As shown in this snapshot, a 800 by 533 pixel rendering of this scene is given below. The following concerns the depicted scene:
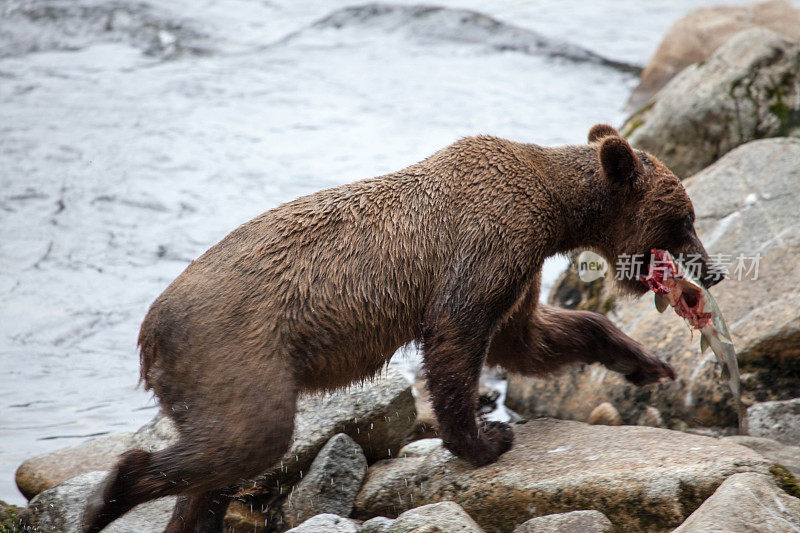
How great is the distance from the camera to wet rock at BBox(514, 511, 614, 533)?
436 centimetres

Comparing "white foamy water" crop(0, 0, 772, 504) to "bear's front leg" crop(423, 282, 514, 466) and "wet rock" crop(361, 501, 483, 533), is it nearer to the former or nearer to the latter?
"wet rock" crop(361, 501, 483, 533)

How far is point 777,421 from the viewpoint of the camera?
5.66m

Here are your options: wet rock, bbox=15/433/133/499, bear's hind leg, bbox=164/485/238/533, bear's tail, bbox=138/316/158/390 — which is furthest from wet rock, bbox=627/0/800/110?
bear's tail, bbox=138/316/158/390

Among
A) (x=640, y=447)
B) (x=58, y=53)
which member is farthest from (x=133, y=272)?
(x=58, y=53)

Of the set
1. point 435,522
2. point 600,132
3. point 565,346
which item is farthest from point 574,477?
point 600,132

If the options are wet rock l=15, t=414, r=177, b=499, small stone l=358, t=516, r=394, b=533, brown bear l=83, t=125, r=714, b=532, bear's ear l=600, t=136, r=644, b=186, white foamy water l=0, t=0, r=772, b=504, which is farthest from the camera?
white foamy water l=0, t=0, r=772, b=504

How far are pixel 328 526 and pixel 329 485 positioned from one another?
0.83 metres

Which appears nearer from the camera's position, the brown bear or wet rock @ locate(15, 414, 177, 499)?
the brown bear

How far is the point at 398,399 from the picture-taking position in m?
6.13

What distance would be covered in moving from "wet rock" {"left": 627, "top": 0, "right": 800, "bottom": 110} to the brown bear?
388 inches

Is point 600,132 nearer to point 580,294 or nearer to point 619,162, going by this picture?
point 619,162

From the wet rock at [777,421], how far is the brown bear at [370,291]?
1080 mm

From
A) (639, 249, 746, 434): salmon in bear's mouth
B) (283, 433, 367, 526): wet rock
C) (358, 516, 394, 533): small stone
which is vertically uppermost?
(639, 249, 746, 434): salmon in bear's mouth

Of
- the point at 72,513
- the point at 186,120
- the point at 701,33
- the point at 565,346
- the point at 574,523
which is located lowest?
the point at 186,120
